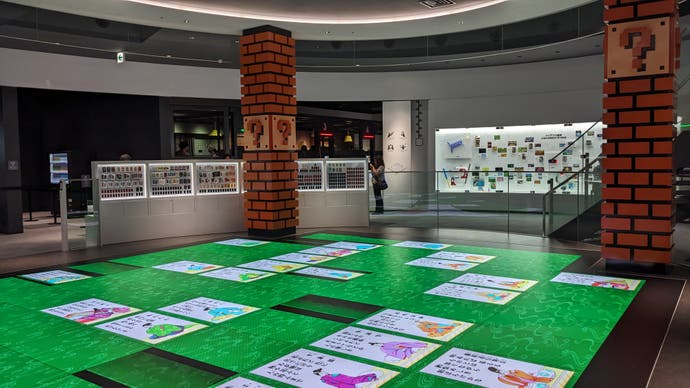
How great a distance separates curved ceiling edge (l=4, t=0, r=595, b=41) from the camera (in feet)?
25.3

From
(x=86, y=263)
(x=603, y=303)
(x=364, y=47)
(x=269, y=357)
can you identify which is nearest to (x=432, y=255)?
(x=603, y=303)

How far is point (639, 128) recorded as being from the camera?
5660mm

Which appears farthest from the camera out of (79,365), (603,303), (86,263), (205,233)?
(205,233)

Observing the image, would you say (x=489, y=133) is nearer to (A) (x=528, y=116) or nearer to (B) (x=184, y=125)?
(A) (x=528, y=116)

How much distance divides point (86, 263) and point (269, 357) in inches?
171

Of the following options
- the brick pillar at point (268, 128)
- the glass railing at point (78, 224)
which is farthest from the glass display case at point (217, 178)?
the glass railing at point (78, 224)

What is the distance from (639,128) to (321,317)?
3.82m

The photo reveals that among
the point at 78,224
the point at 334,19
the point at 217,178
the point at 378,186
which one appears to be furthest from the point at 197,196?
the point at 334,19

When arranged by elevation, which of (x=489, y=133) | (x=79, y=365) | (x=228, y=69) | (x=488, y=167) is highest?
(x=228, y=69)

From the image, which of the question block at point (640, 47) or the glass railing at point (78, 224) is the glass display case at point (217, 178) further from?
the question block at point (640, 47)

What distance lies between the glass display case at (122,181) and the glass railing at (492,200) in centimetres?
395

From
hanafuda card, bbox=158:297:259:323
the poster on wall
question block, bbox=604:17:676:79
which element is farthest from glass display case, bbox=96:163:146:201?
question block, bbox=604:17:676:79

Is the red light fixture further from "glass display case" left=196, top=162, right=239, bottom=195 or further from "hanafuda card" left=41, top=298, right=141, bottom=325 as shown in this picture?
"hanafuda card" left=41, top=298, right=141, bottom=325

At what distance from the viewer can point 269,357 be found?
3.46m
